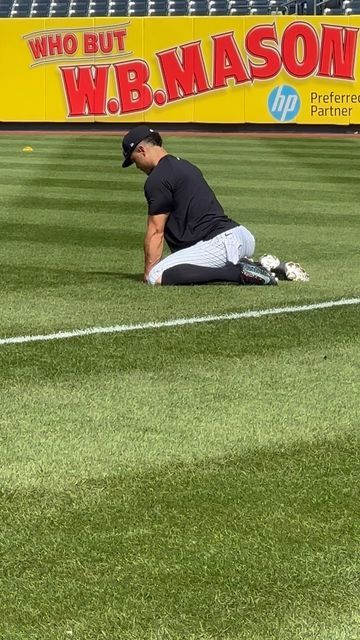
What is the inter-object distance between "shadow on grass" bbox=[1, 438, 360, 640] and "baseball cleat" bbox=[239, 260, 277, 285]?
445 centimetres

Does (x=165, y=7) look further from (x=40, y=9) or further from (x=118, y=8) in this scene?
(x=40, y=9)

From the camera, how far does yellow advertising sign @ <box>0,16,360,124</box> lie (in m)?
35.6

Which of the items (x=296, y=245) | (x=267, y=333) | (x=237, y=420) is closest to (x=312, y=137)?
(x=296, y=245)

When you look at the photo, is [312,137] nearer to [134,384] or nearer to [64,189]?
[64,189]

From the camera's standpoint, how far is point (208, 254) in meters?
9.27

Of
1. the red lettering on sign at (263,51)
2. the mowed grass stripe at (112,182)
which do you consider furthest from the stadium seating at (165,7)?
the mowed grass stripe at (112,182)

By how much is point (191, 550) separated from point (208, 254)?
18.4 ft

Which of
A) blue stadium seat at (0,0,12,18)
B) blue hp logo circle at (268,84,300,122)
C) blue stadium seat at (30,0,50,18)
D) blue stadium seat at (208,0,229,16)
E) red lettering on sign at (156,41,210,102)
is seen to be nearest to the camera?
blue hp logo circle at (268,84,300,122)

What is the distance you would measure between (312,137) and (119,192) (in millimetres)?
17187

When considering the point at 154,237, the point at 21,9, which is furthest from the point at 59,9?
the point at 154,237

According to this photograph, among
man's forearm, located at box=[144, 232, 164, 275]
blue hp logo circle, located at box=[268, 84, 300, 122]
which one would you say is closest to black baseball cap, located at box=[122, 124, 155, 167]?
man's forearm, located at box=[144, 232, 164, 275]

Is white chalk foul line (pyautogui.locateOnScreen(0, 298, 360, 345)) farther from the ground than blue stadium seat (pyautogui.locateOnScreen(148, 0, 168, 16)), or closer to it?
farther from the ground

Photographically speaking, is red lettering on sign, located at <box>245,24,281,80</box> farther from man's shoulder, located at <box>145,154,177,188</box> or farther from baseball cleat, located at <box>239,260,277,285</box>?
baseball cleat, located at <box>239,260,277,285</box>

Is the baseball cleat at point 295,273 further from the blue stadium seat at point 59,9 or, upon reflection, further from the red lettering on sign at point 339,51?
the blue stadium seat at point 59,9
